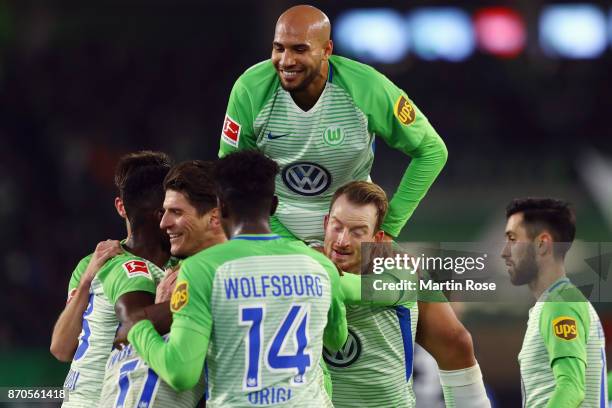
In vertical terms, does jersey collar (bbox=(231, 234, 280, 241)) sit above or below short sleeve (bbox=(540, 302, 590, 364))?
above

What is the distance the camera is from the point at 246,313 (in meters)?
4.51

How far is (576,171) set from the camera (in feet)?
51.7

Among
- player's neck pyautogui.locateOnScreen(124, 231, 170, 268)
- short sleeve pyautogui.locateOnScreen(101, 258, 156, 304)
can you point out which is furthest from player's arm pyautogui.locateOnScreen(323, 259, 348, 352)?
player's neck pyautogui.locateOnScreen(124, 231, 170, 268)

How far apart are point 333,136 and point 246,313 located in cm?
171

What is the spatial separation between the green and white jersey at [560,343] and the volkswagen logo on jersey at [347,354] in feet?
2.85

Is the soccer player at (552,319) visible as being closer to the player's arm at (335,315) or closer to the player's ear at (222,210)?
the player's arm at (335,315)

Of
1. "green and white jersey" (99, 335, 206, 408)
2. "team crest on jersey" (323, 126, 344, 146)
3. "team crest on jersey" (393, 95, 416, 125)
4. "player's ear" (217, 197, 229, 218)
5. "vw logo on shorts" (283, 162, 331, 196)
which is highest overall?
"team crest on jersey" (393, 95, 416, 125)

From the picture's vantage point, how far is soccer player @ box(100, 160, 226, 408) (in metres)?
4.89

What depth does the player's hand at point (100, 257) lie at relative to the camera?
5.27m

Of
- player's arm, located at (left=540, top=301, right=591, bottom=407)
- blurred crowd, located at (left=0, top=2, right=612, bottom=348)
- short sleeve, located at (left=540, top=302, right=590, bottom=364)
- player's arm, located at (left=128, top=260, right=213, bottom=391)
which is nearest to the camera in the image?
player's arm, located at (left=128, top=260, right=213, bottom=391)

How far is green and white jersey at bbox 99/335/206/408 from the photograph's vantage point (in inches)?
191

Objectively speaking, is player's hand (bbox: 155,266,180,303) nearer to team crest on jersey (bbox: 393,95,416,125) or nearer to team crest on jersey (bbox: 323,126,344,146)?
team crest on jersey (bbox: 323,126,344,146)

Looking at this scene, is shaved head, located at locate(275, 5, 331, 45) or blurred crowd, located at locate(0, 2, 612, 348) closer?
shaved head, located at locate(275, 5, 331, 45)

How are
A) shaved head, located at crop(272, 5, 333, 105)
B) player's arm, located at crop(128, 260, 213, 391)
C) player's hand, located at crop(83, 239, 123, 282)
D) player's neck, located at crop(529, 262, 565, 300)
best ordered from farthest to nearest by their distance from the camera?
1. player's neck, located at crop(529, 262, 565, 300)
2. shaved head, located at crop(272, 5, 333, 105)
3. player's hand, located at crop(83, 239, 123, 282)
4. player's arm, located at crop(128, 260, 213, 391)
